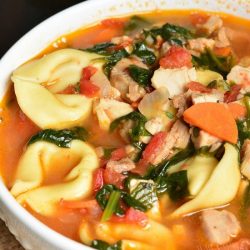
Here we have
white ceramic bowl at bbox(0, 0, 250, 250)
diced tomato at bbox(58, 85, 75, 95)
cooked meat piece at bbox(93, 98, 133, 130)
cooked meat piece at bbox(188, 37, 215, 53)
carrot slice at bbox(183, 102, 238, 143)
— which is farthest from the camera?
cooked meat piece at bbox(188, 37, 215, 53)

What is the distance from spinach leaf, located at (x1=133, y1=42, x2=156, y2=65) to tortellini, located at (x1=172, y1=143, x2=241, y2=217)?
0.99 metres

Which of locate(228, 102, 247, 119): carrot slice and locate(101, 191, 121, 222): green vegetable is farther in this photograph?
locate(228, 102, 247, 119): carrot slice

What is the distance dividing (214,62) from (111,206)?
1417 millimetres

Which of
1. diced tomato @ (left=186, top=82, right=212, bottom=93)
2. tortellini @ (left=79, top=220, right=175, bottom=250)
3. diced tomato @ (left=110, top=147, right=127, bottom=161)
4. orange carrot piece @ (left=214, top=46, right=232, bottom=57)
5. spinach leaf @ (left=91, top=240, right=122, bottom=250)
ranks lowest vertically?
tortellini @ (left=79, top=220, right=175, bottom=250)

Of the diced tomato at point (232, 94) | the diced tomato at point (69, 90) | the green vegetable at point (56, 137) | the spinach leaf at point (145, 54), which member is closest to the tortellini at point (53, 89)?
the diced tomato at point (69, 90)

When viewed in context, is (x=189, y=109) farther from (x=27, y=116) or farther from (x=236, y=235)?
(x=27, y=116)

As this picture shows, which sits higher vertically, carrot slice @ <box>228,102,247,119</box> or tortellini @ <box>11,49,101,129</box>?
carrot slice @ <box>228,102,247,119</box>

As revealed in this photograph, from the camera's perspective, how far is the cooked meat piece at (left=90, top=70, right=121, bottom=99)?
3.78m

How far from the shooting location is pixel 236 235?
3109 millimetres

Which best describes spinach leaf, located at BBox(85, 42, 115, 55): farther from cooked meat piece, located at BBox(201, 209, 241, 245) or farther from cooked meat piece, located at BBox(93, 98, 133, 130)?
cooked meat piece, located at BBox(201, 209, 241, 245)

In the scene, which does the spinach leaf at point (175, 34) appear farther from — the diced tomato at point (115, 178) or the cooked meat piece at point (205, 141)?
the diced tomato at point (115, 178)

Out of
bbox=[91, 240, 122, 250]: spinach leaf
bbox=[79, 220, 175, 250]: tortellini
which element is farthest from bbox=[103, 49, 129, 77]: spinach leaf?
bbox=[91, 240, 122, 250]: spinach leaf

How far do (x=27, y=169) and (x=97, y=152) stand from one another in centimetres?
41

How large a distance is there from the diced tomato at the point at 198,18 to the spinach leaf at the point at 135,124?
4.17 feet
